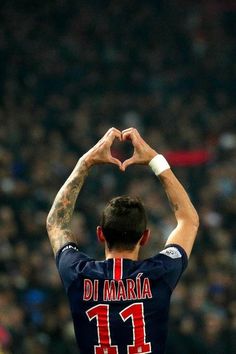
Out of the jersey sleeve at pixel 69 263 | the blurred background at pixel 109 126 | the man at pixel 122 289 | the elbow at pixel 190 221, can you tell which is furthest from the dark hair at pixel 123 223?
the blurred background at pixel 109 126

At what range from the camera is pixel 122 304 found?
135 inches

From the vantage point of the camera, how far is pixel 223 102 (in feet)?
52.1

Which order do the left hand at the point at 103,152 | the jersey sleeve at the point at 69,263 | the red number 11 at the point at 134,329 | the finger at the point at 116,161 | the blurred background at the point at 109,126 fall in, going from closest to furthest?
the red number 11 at the point at 134,329 < the jersey sleeve at the point at 69,263 < the finger at the point at 116,161 < the left hand at the point at 103,152 < the blurred background at the point at 109,126

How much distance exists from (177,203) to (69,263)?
1.64ft

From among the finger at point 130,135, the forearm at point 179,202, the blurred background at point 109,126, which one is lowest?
the forearm at point 179,202

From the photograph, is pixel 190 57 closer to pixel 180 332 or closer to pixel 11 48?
pixel 11 48

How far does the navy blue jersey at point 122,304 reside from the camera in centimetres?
341

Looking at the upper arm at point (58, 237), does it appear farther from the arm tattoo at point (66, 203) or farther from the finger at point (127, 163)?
the finger at point (127, 163)

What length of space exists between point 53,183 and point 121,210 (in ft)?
28.2

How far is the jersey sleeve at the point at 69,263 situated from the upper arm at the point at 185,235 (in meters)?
0.34

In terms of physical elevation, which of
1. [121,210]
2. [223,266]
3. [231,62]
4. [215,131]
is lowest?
[121,210]

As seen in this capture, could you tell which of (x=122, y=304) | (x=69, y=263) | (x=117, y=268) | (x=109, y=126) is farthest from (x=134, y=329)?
(x=109, y=126)

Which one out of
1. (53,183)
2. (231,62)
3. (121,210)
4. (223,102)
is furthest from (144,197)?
(121,210)

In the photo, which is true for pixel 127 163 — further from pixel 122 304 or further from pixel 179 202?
pixel 122 304
